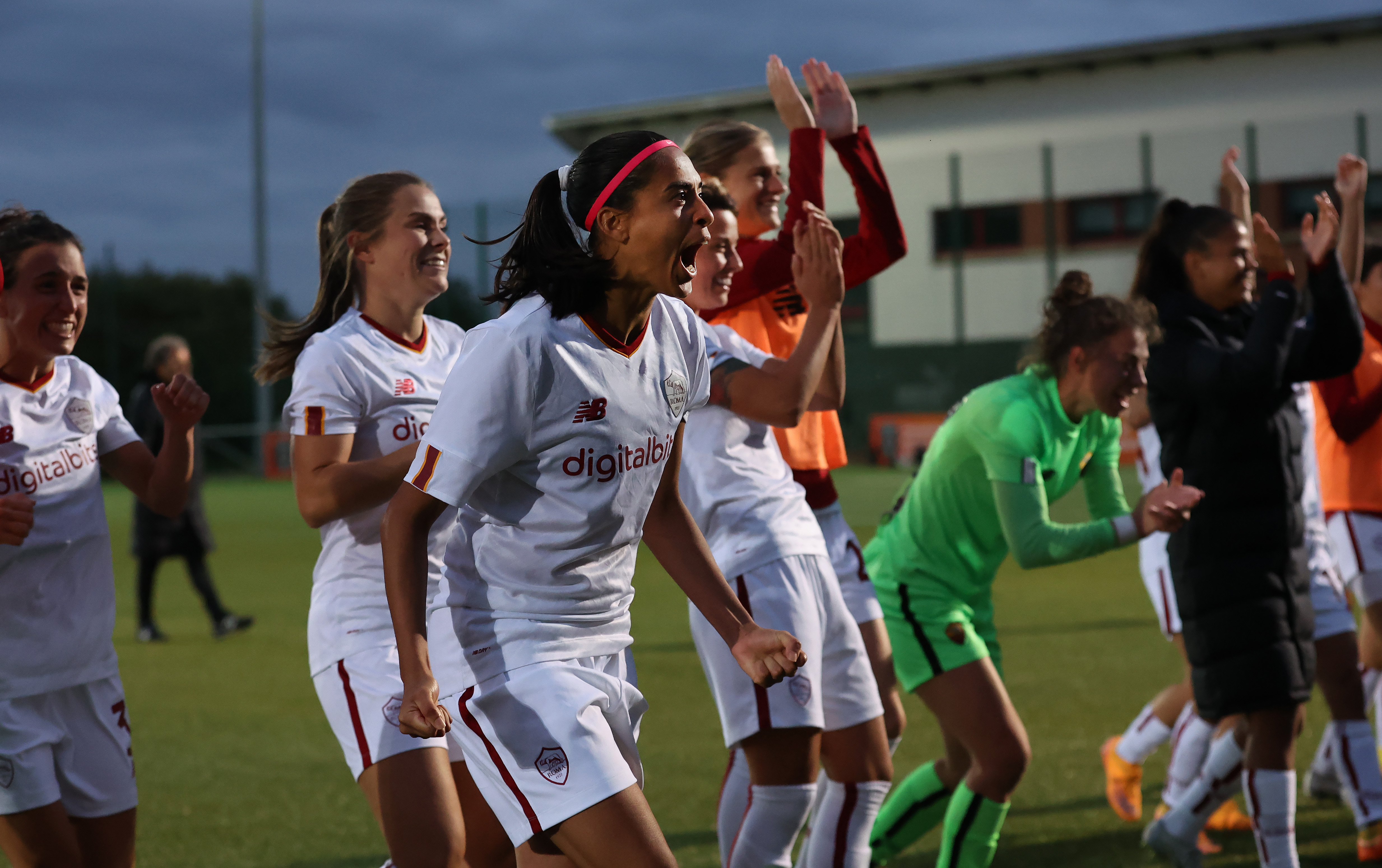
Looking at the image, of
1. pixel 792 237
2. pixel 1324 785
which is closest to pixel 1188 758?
pixel 1324 785

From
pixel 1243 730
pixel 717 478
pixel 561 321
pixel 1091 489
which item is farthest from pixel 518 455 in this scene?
pixel 1243 730

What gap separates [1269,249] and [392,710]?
2.92 m

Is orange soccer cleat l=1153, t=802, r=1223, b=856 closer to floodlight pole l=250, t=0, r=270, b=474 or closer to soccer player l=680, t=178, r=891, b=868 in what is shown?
soccer player l=680, t=178, r=891, b=868

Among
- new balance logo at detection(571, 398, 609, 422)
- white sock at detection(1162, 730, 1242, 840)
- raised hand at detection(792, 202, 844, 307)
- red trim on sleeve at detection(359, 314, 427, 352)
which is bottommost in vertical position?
white sock at detection(1162, 730, 1242, 840)

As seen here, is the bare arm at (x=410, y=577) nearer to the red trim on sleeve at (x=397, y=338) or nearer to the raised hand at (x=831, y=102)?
the red trim on sleeve at (x=397, y=338)

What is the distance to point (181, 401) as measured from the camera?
3.62m

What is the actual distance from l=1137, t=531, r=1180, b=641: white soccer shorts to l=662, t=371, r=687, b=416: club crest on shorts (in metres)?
3.29

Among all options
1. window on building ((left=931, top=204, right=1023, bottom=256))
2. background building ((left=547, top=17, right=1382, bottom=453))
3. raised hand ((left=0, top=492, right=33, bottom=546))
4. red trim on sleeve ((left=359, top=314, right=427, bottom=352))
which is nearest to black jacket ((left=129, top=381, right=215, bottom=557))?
red trim on sleeve ((left=359, top=314, right=427, bottom=352))

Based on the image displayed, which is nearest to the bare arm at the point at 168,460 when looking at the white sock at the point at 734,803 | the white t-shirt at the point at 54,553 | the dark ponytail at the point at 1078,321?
the white t-shirt at the point at 54,553

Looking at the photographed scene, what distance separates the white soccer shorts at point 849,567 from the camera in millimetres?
4203

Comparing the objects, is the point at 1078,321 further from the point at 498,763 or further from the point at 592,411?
the point at 498,763

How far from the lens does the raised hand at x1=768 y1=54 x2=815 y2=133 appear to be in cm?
404

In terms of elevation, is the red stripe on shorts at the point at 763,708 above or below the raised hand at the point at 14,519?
below

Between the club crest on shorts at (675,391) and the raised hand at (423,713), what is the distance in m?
0.70
